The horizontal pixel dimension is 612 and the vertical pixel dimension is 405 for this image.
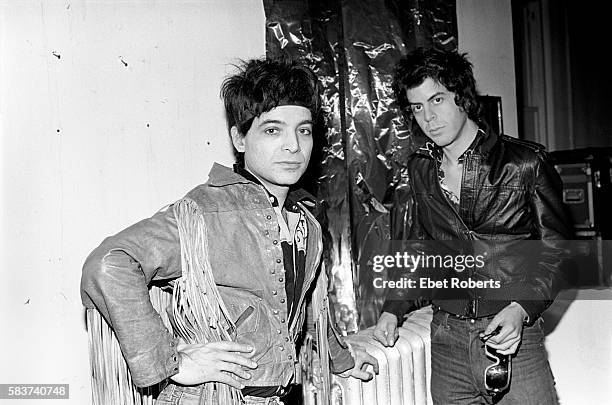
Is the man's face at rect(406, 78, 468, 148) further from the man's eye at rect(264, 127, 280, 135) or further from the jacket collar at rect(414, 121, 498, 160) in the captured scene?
the man's eye at rect(264, 127, 280, 135)

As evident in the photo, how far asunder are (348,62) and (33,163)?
1.97 feet

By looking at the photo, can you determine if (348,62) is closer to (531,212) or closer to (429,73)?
(429,73)

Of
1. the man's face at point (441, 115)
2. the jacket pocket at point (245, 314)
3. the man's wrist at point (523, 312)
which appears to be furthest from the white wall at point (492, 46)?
the jacket pocket at point (245, 314)

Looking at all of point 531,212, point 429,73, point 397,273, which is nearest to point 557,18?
point 429,73

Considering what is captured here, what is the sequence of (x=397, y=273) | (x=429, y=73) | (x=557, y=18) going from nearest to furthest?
1. (x=429, y=73)
2. (x=397, y=273)
3. (x=557, y=18)

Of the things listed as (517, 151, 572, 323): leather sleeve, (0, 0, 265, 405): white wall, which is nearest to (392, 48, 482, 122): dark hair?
(517, 151, 572, 323): leather sleeve

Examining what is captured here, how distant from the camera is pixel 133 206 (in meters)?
1.02

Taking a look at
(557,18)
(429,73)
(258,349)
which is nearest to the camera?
(258,349)

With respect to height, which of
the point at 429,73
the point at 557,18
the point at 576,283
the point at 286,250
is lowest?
the point at 576,283

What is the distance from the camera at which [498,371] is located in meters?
0.94

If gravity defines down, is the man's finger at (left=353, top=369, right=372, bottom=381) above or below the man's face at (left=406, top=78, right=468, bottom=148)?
below

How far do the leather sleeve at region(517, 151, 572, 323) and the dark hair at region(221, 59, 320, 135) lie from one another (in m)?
0.41

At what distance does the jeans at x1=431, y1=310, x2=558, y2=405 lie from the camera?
96 cm

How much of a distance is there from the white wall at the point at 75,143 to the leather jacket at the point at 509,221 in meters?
0.49
